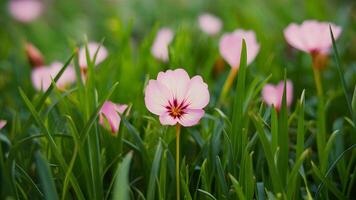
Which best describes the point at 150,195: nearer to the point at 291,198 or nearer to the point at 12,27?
the point at 291,198

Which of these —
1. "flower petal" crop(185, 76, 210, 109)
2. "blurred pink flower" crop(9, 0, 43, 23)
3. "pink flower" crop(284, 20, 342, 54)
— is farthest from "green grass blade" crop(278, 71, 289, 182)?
"blurred pink flower" crop(9, 0, 43, 23)

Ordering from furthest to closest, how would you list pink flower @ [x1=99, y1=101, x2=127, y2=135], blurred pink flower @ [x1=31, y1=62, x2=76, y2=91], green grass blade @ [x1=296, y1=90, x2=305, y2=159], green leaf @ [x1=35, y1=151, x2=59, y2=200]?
1. blurred pink flower @ [x1=31, y1=62, x2=76, y2=91]
2. pink flower @ [x1=99, y1=101, x2=127, y2=135]
3. green grass blade @ [x1=296, y1=90, x2=305, y2=159]
4. green leaf @ [x1=35, y1=151, x2=59, y2=200]

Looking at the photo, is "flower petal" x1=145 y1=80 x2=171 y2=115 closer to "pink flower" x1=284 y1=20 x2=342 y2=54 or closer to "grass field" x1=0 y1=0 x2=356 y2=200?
"grass field" x1=0 y1=0 x2=356 y2=200

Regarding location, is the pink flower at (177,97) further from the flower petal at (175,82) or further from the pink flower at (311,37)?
the pink flower at (311,37)

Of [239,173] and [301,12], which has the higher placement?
[301,12]

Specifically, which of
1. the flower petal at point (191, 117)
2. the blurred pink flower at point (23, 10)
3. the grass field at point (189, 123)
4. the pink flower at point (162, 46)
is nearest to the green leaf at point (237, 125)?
the grass field at point (189, 123)

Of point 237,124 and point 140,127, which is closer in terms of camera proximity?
Answer: point 237,124

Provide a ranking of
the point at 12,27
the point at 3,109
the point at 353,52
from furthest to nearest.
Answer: the point at 12,27, the point at 353,52, the point at 3,109

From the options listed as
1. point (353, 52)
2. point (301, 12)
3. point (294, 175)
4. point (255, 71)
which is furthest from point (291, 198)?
point (301, 12)
